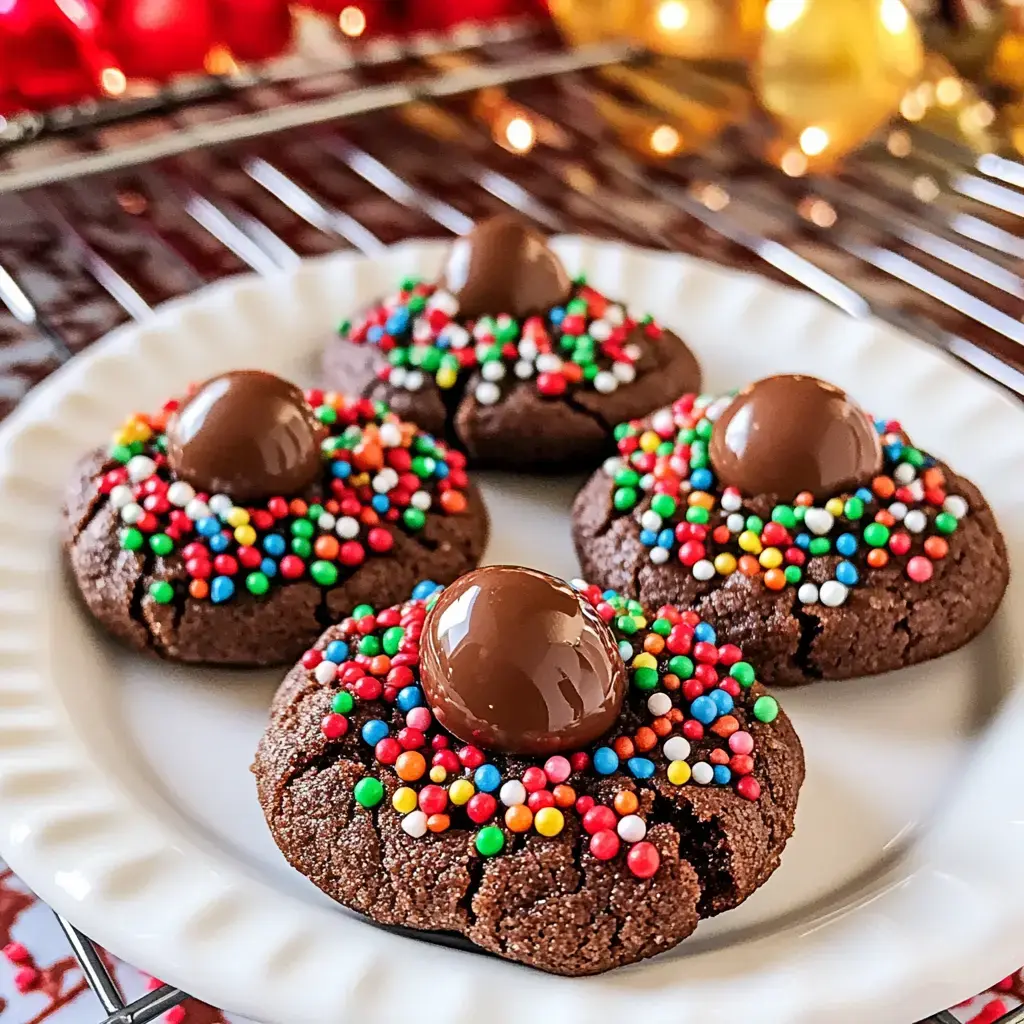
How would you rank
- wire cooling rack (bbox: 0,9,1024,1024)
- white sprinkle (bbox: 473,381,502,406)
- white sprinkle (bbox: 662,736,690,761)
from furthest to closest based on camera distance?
1. wire cooling rack (bbox: 0,9,1024,1024)
2. white sprinkle (bbox: 473,381,502,406)
3. white sprinkle (bbox: 662,736,690,761)

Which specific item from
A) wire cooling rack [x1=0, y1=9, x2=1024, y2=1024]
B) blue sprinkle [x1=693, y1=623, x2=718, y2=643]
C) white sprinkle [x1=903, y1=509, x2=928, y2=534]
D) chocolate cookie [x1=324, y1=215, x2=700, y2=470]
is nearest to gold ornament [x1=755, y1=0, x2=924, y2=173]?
wire cooling rack [x1=0, y1=9, x2=1024, y2=1024]

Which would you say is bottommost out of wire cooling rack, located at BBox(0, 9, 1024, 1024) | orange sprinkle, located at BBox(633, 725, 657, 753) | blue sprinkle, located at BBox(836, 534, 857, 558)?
orange sprinkle, located at BBox(633, 725, 657, 753)

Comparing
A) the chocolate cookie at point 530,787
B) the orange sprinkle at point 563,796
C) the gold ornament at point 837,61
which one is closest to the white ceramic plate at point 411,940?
the chocolate cookie at point 530,787

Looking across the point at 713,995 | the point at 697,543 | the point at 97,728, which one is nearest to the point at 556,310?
the point at 697,543

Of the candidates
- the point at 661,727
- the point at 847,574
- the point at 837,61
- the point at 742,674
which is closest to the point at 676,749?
the point at 661,727

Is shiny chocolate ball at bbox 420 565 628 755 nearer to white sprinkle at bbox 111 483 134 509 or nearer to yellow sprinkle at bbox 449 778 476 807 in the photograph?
yellow sprinkle at bbox 449 778 476 807

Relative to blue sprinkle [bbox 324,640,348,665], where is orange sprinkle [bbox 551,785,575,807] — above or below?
below

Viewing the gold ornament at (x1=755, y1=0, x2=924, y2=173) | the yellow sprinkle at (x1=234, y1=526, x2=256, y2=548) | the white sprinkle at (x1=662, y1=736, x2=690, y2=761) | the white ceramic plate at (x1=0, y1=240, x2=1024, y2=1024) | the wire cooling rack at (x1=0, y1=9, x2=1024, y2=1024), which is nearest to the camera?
the white ceramic plate at (x1=0, y1=240, x2=1024, y2=1024)
